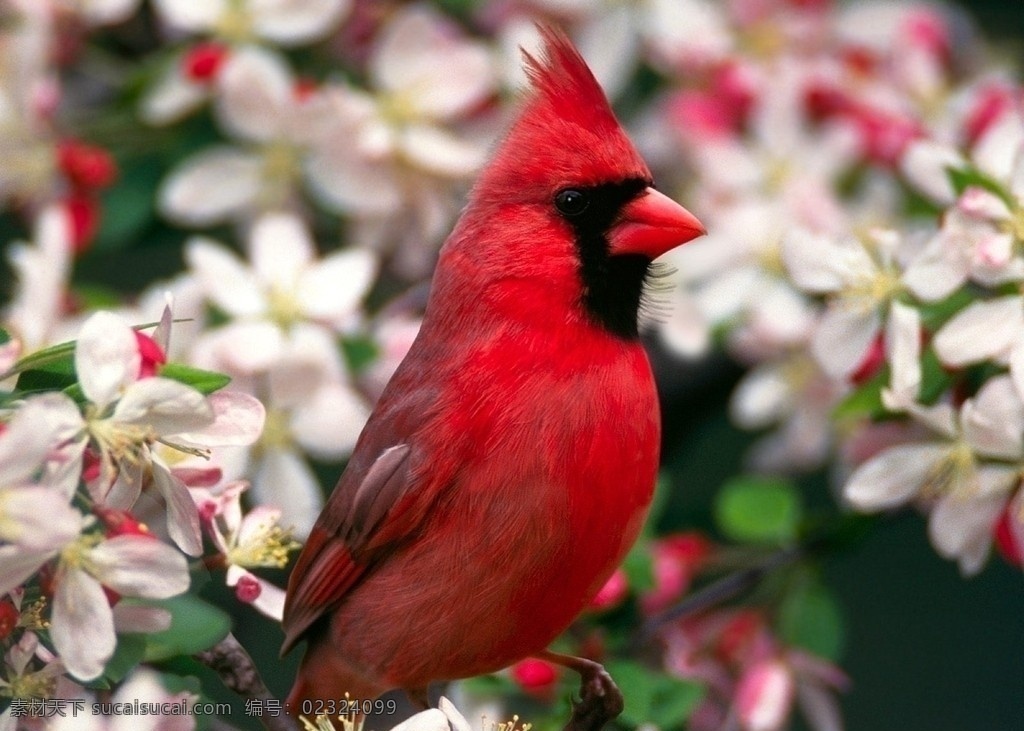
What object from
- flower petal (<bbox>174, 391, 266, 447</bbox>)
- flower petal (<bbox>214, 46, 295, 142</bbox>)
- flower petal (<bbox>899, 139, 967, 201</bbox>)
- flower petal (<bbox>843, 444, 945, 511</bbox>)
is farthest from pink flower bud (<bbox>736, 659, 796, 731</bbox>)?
flower petal (<bbox>214, 46, 295, 142</bbox>)

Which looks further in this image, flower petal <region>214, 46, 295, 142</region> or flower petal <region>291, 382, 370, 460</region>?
flower petal <region>214, 46, 295, 142</region>

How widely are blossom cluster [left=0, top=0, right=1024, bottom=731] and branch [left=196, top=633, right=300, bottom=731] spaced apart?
5 centimetres

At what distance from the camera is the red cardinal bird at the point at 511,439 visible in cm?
122

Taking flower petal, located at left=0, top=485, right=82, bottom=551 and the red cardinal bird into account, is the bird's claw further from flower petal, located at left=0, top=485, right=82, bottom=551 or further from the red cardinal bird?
flower petal, located at left=0, top=485, right=82, bottom=551

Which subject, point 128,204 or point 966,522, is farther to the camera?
point 128,204

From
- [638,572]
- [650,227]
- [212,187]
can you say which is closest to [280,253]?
[212,187]

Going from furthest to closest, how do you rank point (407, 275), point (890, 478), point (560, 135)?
point (407, 275), point (890, 478), point (560, 135)

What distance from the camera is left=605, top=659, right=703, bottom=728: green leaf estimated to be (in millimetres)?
1415

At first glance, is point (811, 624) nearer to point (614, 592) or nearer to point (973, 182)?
point (614, 592)

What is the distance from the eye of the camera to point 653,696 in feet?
4.98

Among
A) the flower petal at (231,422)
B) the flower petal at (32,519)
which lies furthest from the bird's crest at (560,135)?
the flower petal at (32,519)

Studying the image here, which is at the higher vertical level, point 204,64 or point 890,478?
point 204,64

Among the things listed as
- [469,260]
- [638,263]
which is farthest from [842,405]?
[469,260]

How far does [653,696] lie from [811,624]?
0.52 metres
